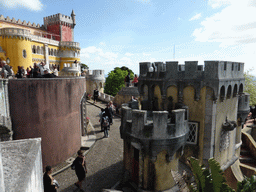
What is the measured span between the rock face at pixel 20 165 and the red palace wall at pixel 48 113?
600cm

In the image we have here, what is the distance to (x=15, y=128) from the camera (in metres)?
8.43

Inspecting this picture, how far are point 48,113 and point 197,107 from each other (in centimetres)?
744

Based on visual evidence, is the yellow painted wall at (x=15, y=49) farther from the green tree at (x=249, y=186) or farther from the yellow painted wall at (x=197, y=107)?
the green tree at (x=249, y=186)

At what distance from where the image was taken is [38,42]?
33.0 m

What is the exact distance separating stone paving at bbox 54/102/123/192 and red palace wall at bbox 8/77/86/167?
4.12 ft

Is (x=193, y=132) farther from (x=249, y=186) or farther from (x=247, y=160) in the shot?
(x=247, y=160)

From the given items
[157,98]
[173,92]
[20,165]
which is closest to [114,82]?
[157,98]

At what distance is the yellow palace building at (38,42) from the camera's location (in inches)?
1072

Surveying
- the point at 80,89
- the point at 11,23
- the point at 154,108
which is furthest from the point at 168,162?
the point at 11,23

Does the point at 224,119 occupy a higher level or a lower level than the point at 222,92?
lower

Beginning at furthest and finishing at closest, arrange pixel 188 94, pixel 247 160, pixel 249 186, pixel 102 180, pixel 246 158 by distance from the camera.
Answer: pixel 246 158, pixel 247 160, pixel 102 180, pixel 188 94, pixel 249 186

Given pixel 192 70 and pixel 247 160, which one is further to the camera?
pixel 247 160

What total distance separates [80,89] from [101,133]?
182 inches

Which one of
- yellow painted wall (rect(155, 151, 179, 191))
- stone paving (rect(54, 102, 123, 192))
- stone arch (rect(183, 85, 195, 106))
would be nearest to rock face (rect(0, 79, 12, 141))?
stone paving (rect(54, 102, 123, 192))
